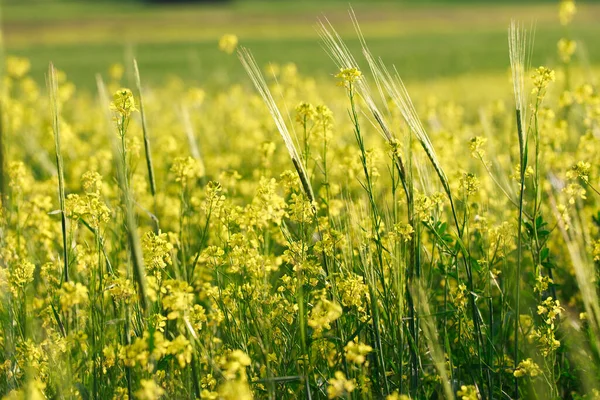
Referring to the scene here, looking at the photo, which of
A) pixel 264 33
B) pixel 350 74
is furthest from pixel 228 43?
pixel 264 33

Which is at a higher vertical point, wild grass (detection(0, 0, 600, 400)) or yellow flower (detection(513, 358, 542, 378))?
wild grass (detection(0, 0, 600, 400))

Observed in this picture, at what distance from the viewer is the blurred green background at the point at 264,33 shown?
22484 millimetres

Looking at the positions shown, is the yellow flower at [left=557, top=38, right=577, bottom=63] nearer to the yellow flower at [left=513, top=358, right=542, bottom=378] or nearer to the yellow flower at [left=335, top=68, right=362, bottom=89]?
the yellow flower at [left=335, top=68, right=362, bottom=89]

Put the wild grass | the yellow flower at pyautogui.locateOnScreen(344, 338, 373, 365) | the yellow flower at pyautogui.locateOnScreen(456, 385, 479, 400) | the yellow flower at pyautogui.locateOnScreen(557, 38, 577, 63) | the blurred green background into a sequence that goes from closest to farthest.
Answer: the yellow flower at pyautogui.locateOnScreen(344, 338, 373, 365)
the yellow flower at pyautogui.locateOnScreen(456, 385, 479, 400)
the wild grass
the yellow flower at pyautogui.locateOnScreen(557, 38, 577, 63)
the blurred green background

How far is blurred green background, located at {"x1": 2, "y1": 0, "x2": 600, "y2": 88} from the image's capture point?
73.8 ft

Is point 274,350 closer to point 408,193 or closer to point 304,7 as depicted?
point 408,193

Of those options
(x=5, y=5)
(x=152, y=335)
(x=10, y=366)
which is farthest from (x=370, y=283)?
(x=5, y=5)

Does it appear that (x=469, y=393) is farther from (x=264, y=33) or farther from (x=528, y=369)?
(x=264, y=33)

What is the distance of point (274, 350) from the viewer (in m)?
2.50

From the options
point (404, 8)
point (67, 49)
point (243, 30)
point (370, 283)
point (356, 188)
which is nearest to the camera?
point (370, 283)

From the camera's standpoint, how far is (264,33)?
43.7m

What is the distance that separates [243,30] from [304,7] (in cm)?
2014

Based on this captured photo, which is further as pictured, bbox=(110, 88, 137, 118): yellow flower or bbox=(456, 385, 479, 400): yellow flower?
bbox=(110, 88, 137, 118): yellow flower

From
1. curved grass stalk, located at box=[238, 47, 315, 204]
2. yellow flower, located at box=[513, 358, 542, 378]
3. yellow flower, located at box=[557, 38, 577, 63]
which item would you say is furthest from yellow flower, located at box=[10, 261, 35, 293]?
yellow flower, located at box=[557, 38, 577, 63]
